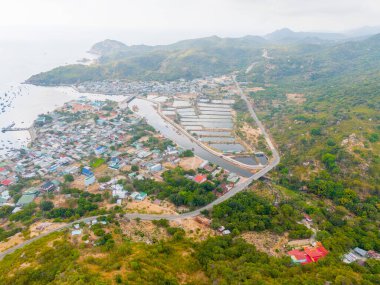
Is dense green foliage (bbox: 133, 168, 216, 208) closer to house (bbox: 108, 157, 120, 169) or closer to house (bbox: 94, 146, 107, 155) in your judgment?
house (bbox: 108, 157, 120, 169)

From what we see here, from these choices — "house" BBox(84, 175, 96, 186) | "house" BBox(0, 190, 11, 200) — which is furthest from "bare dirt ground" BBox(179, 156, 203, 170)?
"house" BBox(0, 190, 11, 200)

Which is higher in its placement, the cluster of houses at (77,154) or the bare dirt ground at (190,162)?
the cluster of houses at (77,154)

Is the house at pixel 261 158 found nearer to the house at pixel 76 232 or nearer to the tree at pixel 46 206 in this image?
the house at pixel 76 232

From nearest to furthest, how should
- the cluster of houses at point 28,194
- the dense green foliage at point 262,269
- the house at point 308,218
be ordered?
the dense green foliage at point 262,269 → the house at point 308,218 → the cluster of houses at point 28,194

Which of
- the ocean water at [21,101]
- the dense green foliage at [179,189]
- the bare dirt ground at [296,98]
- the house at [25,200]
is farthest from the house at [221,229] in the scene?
the bare dirt ground at [296,98]

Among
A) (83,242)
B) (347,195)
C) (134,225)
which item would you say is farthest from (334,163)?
(83,242)

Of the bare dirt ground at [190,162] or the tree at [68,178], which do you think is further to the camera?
the bare dirt ground at [190,162]

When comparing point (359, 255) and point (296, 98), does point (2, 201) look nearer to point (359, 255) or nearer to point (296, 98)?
point (359, 255)
